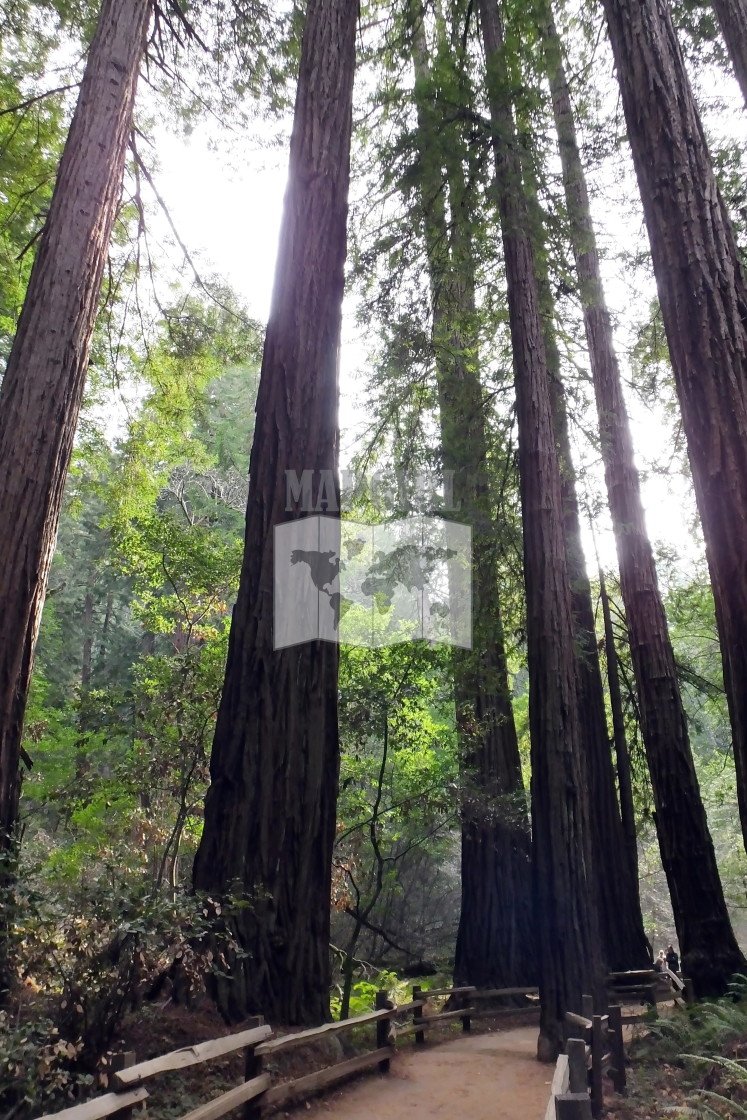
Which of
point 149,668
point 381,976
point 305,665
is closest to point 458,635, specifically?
point 149,668

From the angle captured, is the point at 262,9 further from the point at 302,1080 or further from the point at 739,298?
the point at 302,1080

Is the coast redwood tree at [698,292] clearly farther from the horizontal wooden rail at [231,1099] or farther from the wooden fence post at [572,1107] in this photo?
the horizontal wooden rail at [231,1099]

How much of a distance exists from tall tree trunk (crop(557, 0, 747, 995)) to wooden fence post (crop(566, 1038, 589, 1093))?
2.17m

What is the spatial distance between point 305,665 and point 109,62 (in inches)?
228

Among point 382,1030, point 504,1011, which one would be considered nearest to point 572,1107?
point 382,1030

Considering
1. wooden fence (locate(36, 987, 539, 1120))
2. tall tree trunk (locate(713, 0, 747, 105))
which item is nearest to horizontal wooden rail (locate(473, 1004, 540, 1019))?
wooden fence (locate(36, 987, 539, 1120))

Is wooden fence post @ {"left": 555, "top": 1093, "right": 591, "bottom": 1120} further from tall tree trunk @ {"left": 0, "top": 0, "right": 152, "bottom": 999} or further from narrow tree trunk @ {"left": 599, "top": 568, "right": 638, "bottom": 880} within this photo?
narrow tree trunk @ {"left": 599, "top": 568, "right": 638, "bottom": 880}

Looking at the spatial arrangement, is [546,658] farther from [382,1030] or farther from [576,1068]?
[576,1068]

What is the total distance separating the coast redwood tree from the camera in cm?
376

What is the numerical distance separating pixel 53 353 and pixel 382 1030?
258 inches

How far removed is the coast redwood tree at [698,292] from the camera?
3758 millimetres

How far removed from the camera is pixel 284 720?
5.44 m

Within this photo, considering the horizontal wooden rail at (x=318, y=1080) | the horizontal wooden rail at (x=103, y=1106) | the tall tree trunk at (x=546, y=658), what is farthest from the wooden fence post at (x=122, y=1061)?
the tall tree trunk at (x=546, y=658)

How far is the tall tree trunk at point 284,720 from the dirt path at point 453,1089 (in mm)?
878
